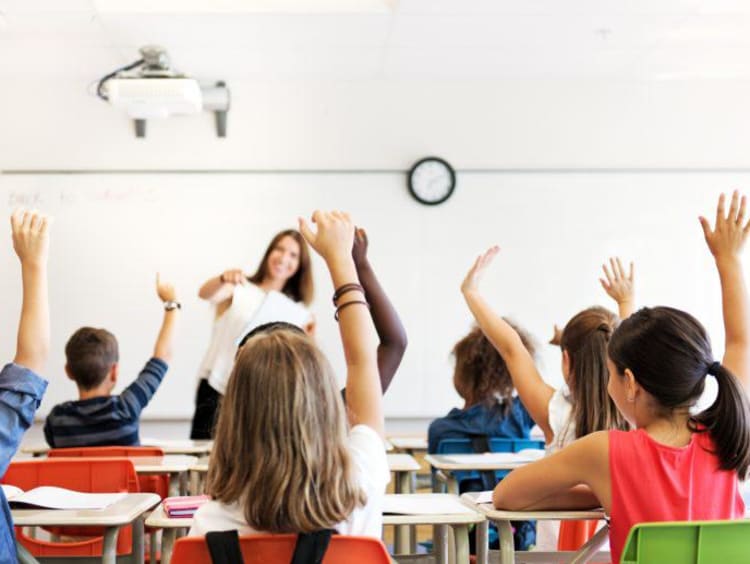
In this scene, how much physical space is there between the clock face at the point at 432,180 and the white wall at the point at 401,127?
7cm

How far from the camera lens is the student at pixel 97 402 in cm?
356

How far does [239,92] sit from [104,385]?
2783 millimetres

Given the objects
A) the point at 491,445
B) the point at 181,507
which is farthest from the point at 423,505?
the point at 491,445

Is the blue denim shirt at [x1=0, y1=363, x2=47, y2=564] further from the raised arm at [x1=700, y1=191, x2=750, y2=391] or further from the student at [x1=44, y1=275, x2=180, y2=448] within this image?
the student at [x1=44, y1=275, x2=180, y2=448]

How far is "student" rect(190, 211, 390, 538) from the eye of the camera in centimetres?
148

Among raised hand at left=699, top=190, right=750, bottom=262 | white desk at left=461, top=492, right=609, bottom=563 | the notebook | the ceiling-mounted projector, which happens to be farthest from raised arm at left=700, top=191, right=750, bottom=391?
the ceiling-mounted projector

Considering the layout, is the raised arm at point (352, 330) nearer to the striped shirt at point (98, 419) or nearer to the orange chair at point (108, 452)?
the orange chair at point (108, 452)

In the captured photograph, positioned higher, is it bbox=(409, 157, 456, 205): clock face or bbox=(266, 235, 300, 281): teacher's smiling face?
bbox=(409, 157, 456, 205): clock face

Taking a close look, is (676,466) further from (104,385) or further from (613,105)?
(613,105)

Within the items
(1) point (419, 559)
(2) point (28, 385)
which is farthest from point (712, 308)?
(2) point (28, 385)

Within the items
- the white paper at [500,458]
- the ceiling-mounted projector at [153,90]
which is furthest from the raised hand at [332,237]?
the ceiling-mounted projector at [153,90]

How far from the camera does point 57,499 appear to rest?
86.2 inches

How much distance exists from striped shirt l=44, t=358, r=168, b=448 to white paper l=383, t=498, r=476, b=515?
1.57 metres

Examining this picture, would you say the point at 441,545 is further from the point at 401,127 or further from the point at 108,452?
the point at 401,127
